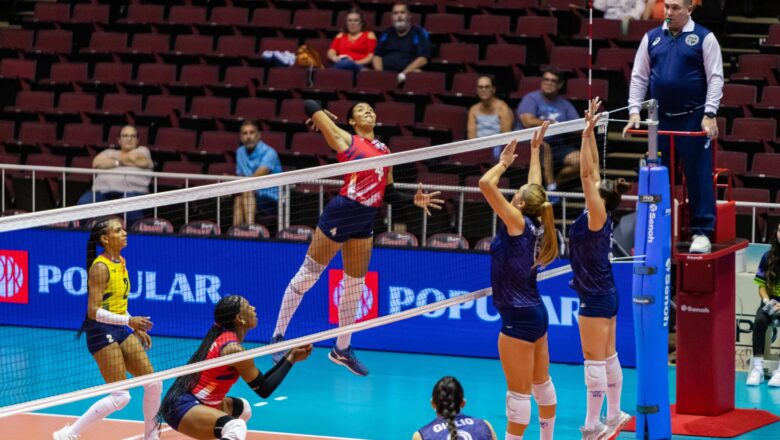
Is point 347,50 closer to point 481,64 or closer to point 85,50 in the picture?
point 481,64

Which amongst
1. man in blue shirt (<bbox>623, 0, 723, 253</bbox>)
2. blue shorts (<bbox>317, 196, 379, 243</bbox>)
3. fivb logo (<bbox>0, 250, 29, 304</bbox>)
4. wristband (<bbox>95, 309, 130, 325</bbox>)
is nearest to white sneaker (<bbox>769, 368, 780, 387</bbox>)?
man in blue shirt (<bbox>623, 0, 723, 253</bbox>)

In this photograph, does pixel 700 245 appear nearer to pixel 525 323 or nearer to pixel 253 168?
pixel 525 323

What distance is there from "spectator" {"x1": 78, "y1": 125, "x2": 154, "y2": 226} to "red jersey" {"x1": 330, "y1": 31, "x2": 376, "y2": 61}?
10.3 ft

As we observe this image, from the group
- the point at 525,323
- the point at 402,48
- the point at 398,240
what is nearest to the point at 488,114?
the point at 398,240

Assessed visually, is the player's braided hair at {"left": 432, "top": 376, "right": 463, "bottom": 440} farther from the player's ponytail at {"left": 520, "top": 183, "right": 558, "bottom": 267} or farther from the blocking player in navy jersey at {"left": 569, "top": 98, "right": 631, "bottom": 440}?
the blocking player in navy jersey at {"left": 569, "top": 98, "right": 631, "bottom": 440}

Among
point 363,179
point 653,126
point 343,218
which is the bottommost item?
point 343,218

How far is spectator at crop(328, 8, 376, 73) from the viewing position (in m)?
18.3

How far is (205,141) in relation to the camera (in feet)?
57.6

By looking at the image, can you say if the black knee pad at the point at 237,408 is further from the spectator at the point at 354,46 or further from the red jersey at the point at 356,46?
the red jersey at the point at 356,46

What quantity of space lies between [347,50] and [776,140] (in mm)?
5972

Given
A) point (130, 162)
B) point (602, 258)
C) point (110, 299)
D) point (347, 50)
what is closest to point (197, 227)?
point (130, 162)

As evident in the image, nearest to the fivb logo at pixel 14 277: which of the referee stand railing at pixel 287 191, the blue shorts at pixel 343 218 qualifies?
the referee stand railing at pixel 287 191

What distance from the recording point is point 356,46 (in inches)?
727

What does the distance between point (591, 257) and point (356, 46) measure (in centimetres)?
831
